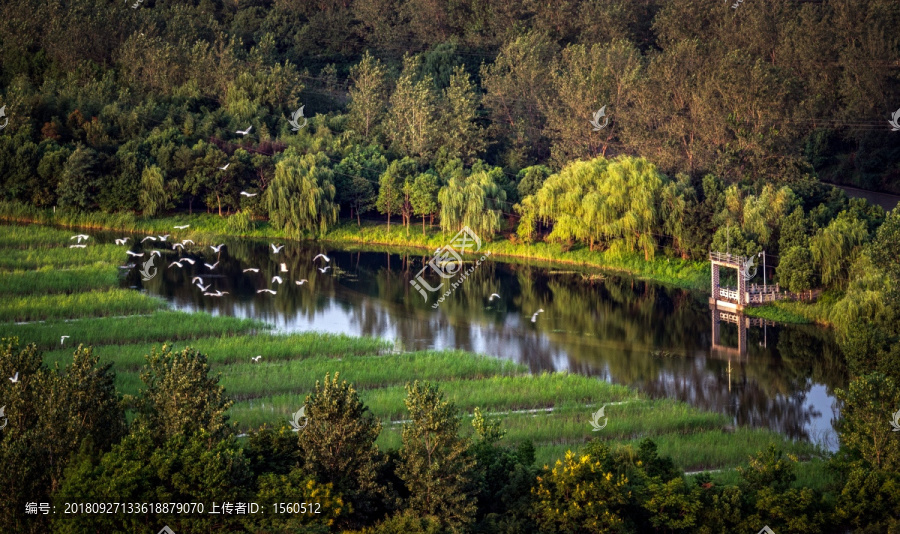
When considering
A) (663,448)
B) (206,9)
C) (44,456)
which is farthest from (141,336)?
(206,9)

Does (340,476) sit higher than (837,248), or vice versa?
(837,248)

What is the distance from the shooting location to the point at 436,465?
606 inches

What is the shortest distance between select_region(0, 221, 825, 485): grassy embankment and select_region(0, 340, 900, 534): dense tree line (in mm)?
1878

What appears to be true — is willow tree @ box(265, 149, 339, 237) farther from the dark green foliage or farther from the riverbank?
the dark green foliage

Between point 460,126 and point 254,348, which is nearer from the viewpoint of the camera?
point 254,348

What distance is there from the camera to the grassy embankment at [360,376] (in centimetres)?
2044

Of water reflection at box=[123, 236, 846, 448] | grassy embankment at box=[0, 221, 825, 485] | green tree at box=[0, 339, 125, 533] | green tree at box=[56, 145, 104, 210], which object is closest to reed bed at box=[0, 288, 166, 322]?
grassy embankment at box=[0, 221, 825, 485]

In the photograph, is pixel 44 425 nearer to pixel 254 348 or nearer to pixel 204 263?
pixel 254 348

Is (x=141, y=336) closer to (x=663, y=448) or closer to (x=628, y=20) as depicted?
(x=663, y=448)

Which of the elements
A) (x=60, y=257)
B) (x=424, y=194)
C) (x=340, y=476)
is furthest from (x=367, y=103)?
Answer: (x=340, y=476)

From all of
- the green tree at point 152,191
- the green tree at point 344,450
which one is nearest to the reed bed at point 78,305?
the green tree at point 152,191

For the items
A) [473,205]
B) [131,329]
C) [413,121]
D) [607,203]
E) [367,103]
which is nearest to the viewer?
[131,329]

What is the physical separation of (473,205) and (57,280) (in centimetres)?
1483

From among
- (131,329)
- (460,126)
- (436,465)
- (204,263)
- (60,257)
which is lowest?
(436,465)
